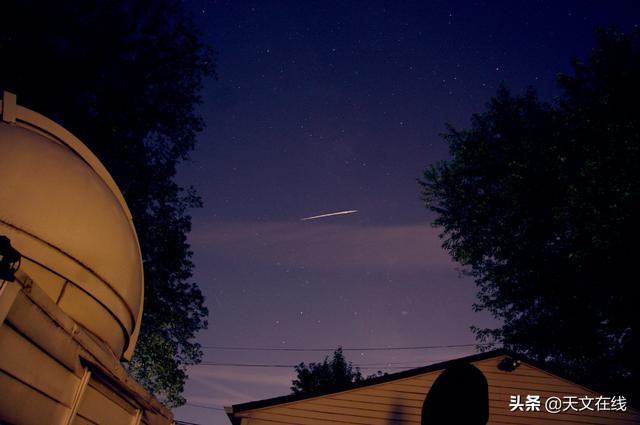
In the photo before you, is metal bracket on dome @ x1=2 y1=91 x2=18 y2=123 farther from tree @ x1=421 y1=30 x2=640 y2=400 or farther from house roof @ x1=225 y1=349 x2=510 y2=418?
tree @ x1=421 y1=30 x2=640 y2=400

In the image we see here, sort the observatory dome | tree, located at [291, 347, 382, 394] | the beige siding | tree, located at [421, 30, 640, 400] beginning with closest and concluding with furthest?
1. the observatory dome
2. the beige siding
3. tree, located at [421, 30, 640, 400]
4. tree, located at [291, 347, 382, 394]

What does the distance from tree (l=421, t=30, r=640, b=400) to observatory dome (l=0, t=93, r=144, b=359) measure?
44.6ft

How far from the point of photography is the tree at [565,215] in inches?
485

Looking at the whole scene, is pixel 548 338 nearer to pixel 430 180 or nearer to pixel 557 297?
pixel 557 297

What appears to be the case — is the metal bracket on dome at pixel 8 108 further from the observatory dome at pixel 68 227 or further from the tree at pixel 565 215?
the tree at pixel 565 215

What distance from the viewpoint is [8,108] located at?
3.43 m

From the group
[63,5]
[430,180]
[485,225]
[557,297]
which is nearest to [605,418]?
[557,297]

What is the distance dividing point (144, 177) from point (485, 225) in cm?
1601

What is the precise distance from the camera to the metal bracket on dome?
133 inches

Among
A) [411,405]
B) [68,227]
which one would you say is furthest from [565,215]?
[68,227]

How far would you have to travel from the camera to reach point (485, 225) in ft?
60.8

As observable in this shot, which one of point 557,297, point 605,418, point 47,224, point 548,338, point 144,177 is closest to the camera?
point 47,224

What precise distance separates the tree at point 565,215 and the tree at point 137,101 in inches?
520

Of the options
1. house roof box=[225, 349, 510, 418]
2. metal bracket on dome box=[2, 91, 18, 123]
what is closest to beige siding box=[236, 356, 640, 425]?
house roof box=[225, 349, 510, 418]
